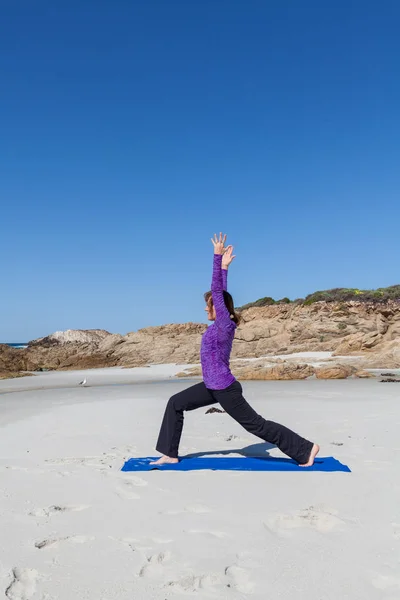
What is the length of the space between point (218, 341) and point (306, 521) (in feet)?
6.42

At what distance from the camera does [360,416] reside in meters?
7.43

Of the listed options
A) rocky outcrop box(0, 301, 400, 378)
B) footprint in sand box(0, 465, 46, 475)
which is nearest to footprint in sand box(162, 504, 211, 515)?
footprint in sand box(0, 465, 46, 475)

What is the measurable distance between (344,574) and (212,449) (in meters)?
3.22

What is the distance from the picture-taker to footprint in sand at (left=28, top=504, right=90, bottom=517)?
337cm

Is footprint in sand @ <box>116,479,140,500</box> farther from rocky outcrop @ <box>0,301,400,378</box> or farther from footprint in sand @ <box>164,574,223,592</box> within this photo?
rocky outcrop @ <box>0,301,400,378</box>

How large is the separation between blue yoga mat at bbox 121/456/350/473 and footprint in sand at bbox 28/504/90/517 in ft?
3.25

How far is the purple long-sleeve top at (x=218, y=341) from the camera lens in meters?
4.76

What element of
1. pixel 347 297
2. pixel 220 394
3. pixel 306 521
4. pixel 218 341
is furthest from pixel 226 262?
pixel 347 297

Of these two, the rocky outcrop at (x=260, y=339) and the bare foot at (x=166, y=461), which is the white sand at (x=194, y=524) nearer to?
Answer: the bare foot at (x=166, y=461)

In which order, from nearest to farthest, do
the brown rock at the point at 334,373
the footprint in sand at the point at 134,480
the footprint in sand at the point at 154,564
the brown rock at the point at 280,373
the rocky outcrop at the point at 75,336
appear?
the footprint in sand at the point at 154,564 → the footprint in sand at the point at 134,480 → the brown rock at the point at 334,373 → the brown rock at the point at 280,373 → the rocky outcrop at the point at 75,336

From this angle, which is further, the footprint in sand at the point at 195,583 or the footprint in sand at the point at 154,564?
the footprint in sand at the point at 154,564

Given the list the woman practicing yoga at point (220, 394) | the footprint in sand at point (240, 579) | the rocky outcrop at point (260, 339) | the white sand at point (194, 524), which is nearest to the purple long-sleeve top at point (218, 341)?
the woman practicing yoga at point (220, 394)

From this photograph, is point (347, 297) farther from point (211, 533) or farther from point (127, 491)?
point (211, 533)

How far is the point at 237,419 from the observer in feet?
15.8
